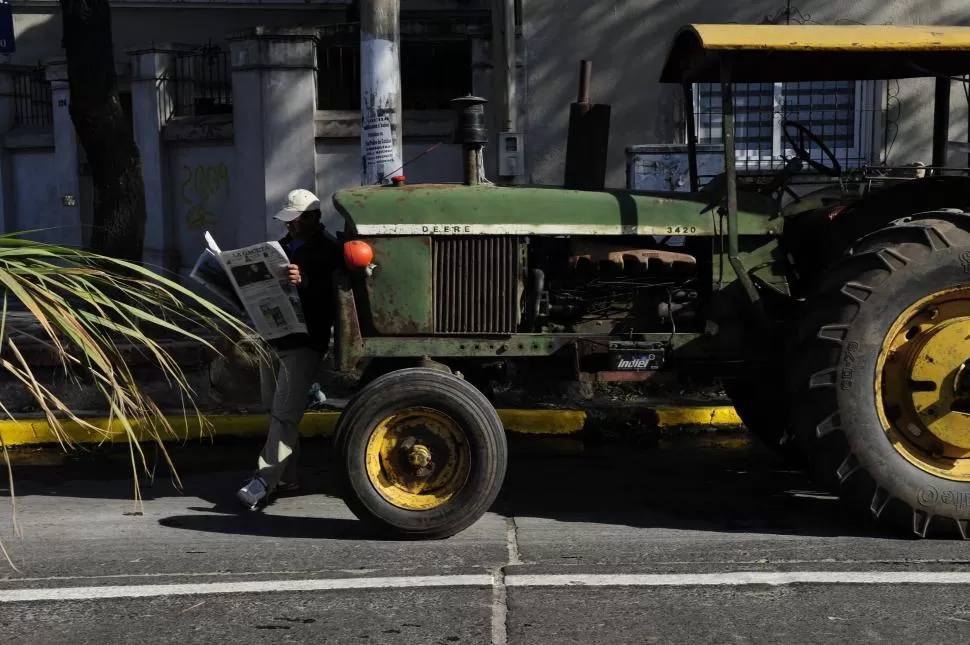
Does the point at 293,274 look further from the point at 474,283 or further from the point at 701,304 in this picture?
the point at 701,304

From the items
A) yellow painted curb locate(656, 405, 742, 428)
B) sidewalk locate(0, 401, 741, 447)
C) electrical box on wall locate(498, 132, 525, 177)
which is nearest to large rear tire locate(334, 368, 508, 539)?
sidewalk locate(0, 401, 741, 447)

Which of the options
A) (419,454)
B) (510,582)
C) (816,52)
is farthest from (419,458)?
(816,52)

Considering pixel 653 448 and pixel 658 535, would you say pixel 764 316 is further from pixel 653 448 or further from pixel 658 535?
pixel 653 448

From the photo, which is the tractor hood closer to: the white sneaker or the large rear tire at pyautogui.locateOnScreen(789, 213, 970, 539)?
the large rear tire at pyautogui.locateOnScreen(789, 213, 970, 539)

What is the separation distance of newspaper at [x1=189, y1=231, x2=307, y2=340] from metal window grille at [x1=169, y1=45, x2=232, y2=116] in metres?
9.56

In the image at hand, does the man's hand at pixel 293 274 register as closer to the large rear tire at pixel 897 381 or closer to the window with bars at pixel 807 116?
the large rear tire at pixel 897 381

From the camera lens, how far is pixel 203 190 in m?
15.2

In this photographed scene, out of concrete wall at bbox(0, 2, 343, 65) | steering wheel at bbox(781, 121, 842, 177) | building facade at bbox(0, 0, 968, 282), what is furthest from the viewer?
concrete wall at bbox(0, 2, 343, 65)

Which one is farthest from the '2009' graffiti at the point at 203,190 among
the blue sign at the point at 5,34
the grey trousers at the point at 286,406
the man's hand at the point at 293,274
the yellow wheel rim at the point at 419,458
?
the yellow wheel rim at the point at 419,458

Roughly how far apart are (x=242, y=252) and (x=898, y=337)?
10.6 feet

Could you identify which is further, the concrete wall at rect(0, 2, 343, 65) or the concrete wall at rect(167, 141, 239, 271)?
the concrete wall at rect(0, 2, 343, 65)

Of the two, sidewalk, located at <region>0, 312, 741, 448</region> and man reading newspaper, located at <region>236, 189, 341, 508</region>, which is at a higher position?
man reading newspaper, located at <region>236, 189, 341, 508</region>

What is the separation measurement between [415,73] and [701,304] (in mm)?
9508

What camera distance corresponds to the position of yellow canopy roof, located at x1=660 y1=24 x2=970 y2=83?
229 inches
